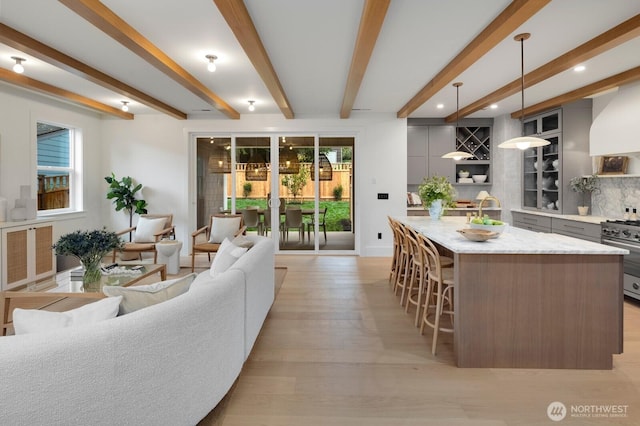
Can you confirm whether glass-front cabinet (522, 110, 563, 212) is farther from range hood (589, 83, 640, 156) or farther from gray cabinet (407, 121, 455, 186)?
gray cabinet (407, 121, 455, 186)

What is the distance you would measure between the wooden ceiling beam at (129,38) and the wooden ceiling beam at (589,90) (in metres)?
4.88

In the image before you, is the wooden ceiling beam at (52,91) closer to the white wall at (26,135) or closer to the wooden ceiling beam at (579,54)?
the white wall at (26,135)

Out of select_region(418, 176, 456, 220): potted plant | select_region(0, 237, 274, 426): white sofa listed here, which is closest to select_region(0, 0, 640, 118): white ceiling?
select_region(418, 176, 456, 220): potted plant

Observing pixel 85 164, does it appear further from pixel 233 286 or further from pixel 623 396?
pixel 623 396

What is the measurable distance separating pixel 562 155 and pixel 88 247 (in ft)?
19.8

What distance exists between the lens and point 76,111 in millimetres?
6199

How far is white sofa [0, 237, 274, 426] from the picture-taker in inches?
46.8

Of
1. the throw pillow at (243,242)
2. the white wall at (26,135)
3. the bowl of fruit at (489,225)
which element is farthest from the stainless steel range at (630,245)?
the white wall at (26,135)

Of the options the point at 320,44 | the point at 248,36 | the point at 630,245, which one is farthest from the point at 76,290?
the point at 630,245

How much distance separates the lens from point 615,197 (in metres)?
5.01

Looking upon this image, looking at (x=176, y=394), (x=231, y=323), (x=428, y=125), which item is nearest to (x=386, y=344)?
(x=231, y=323)

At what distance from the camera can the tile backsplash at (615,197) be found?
15.5 ft

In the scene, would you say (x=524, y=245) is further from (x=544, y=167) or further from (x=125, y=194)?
(x=125, y=194)

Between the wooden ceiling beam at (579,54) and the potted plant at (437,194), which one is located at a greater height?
the wooden ceiling beam at (579,54)
